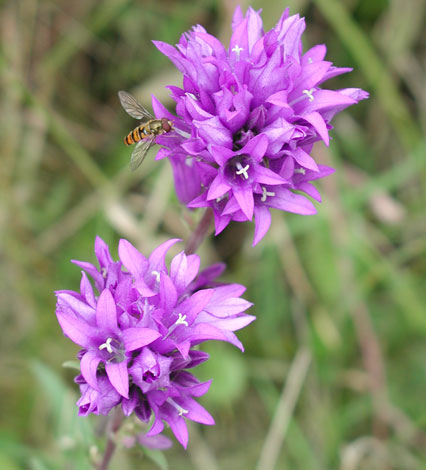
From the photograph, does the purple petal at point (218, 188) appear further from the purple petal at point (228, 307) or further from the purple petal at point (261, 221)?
the purple petal at point (228, 307)

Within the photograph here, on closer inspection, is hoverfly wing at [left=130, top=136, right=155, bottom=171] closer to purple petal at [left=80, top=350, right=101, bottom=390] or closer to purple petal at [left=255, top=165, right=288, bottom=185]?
purple petal at [left=255, top=165, right=288, bottom=185]

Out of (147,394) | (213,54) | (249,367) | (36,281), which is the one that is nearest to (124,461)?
(249,367)

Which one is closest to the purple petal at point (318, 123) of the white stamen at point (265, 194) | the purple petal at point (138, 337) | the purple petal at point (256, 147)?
the purple petal at point (256, 147)

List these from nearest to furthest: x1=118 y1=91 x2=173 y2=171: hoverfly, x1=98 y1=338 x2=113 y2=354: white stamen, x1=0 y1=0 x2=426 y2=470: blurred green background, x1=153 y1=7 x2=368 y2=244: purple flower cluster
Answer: x1=98 y1=338 x2=113 y2=354: white stamen < x1=153 y1=7 x2=368 y2=244: purple flower cluster < x1=118 y1=91 x2=173 y2=171: hoverfly < x1=0 y1=0 x2=426 y2=470: blurred green background

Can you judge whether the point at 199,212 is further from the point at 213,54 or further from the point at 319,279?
the point at 319,279

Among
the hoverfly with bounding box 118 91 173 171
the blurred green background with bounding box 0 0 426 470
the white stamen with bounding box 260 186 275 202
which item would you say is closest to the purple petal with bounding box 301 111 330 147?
the white stamen with bounding box 260 186 275 202

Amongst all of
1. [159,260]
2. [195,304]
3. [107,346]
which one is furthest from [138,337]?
[159,260]
